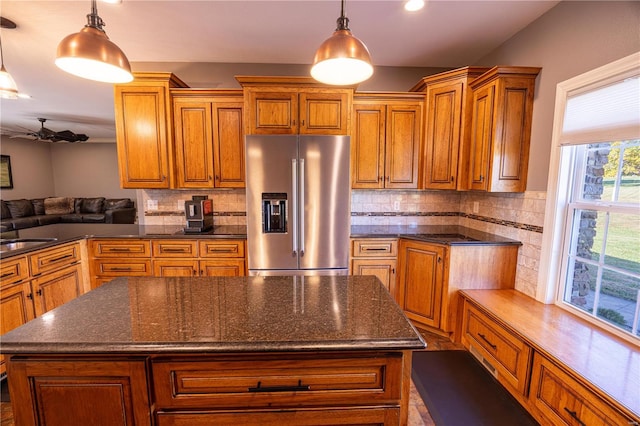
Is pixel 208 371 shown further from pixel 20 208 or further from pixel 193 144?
pixel 20 208

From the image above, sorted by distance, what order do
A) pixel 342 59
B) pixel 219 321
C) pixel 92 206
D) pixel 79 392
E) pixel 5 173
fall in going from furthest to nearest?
pixel 92 206, pixel 5 173, pixel 342 59, pixel 219 321, pixel 79 392

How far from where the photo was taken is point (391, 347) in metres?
0.88

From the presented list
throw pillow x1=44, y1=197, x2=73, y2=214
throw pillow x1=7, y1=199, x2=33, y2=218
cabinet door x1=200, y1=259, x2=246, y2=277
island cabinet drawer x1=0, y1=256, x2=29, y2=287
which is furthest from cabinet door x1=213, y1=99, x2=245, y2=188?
throw pillow x1=44, y1=197, x2=73, y2=214

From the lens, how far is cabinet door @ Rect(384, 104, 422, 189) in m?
2.83

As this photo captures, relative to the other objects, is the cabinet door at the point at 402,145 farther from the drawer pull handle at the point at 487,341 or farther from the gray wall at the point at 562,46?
the drawer pull handle at the point at 487,341

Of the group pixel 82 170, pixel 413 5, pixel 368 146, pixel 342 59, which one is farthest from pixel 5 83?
pixel 82 170

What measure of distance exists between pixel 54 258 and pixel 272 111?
225 cm

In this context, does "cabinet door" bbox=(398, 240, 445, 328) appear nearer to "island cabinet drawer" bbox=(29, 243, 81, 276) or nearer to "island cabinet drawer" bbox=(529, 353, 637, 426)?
"island cabinet drawer" bbox=(529, 353, 637, 426)

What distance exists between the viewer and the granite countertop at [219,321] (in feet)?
2.80

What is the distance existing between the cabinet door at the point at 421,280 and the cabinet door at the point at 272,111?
1.60 m

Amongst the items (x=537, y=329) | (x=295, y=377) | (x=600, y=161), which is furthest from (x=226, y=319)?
(x=600, y=161)

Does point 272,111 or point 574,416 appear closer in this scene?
point 574,416

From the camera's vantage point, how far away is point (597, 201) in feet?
5.95

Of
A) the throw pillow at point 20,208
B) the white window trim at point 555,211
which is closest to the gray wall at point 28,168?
the throw pillow at point 20,208
